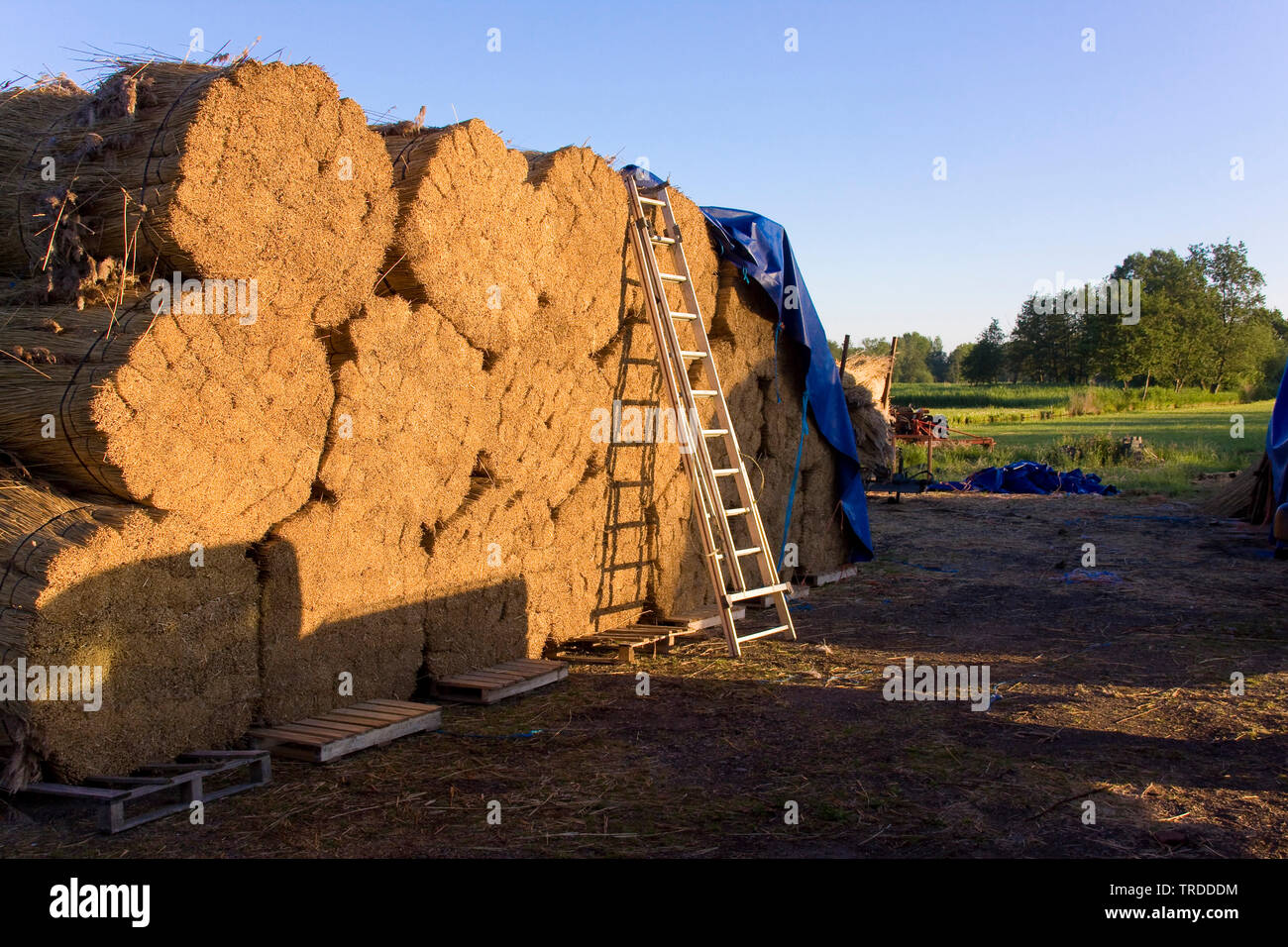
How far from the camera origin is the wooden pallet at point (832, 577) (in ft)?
33.9

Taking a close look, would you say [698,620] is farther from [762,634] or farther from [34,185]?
[34,185]

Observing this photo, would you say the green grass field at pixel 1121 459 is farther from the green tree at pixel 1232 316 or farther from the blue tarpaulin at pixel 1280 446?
the green tree at pixel 1232 316

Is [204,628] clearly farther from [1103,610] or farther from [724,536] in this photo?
[1103,610]

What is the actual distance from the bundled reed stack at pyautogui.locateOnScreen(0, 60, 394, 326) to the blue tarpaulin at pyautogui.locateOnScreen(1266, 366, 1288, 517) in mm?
12133

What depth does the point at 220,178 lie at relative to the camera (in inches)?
185

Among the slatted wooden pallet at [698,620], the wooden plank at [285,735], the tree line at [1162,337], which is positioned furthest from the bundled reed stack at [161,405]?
the tree line at [1162,337]

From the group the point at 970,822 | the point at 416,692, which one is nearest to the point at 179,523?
the point at 416,692

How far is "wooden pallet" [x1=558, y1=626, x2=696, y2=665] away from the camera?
722 centimetres

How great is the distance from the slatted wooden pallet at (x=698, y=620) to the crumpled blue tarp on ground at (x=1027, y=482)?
40.4 feet

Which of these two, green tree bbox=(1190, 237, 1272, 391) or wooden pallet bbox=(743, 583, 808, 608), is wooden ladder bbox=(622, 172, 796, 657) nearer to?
wooden pallet bbox=(743, 583, 808, 608)

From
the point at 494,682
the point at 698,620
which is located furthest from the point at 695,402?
the point at 494,682

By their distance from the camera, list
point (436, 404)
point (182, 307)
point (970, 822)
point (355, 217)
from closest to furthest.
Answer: point (970, 822) → point (182, 307) → point (355, 217) → point (436, 404)

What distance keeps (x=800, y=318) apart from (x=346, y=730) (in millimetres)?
6183

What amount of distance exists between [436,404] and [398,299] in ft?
2.16
